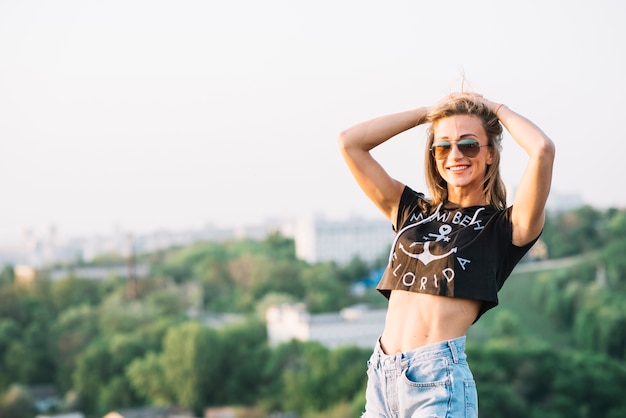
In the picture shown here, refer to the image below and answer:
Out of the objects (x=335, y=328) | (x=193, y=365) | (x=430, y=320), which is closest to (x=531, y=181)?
(x=430, y=320)

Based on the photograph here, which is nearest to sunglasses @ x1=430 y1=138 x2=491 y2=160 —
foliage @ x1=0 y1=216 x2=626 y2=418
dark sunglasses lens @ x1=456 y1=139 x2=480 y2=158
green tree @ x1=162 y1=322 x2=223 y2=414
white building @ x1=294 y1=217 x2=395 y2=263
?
dark sunglasses lens @ x1=456 y1=139 x2=480 y2=158

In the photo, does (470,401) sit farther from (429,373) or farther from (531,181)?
(531,181)

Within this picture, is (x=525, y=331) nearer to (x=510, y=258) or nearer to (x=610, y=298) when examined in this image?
(x=610, y=298)

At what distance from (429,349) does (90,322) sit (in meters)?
27.2

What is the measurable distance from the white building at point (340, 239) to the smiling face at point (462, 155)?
154ft

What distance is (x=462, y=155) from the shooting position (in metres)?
1.44

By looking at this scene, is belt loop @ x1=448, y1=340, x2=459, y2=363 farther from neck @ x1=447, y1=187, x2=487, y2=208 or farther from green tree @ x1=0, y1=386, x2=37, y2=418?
green tree @ x1=0, y1=386, x2=37, y2=418

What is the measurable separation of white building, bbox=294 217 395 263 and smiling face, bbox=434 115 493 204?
47058 millimetres

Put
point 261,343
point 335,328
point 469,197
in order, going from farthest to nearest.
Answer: point 335,328
point 261,343
point 469,197

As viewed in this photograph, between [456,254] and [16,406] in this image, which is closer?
[456,254]

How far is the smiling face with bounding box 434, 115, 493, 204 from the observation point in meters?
1.44

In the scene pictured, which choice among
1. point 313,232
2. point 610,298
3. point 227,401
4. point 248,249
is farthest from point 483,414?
point 313,232

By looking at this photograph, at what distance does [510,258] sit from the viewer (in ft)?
4.70

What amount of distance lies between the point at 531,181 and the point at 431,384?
291mm
